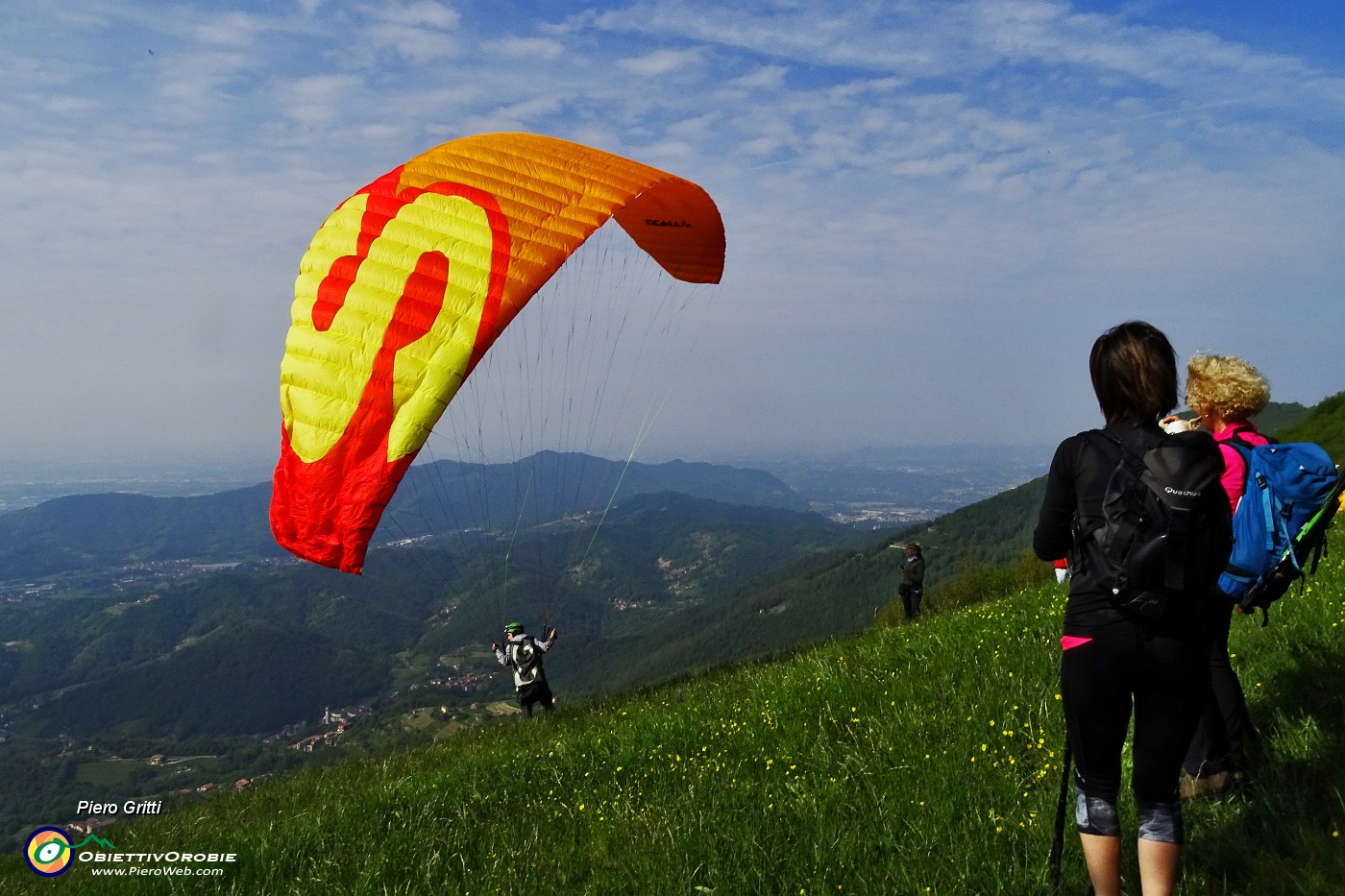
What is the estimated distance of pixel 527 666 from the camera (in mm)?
13219

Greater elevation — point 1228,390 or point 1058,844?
point 1228,390

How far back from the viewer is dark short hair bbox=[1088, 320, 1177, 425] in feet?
9.95

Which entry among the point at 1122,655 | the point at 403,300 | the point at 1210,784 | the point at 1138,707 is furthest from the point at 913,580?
the point at 1122,655

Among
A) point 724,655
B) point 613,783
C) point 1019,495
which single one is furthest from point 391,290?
point 1019,495

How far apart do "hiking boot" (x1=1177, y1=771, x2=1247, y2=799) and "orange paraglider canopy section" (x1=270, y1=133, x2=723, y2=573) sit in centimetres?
679

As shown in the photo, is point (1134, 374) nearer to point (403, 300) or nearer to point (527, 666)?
point (403, 300)

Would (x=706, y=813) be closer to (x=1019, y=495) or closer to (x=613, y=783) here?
(x=613, y=783)

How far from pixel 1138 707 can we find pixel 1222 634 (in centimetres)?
145

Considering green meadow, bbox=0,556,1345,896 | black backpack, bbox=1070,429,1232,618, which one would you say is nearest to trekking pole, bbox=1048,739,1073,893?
green meadow, bbox=0,556,1345,896

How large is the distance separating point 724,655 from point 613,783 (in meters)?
Result: 155

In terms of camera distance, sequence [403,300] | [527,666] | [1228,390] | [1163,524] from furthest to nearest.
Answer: [527,666], [403,300], [1228,390], [1163,524]

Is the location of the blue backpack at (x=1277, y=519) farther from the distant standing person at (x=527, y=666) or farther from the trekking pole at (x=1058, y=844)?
the distant standing person at (x=527, y=666)

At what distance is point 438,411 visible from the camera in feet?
26.2

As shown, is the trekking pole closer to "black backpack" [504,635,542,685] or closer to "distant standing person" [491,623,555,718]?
"distant standing person" [491,623,555,718]
